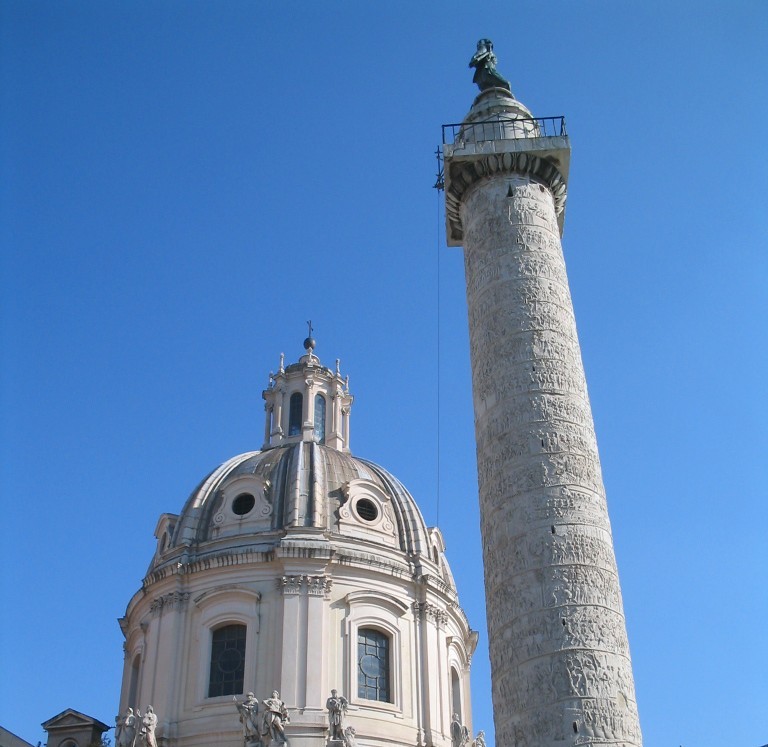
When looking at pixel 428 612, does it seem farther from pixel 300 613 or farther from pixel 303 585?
pixel 300 613

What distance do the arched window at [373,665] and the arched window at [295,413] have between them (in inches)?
426

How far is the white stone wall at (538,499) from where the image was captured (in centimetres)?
1365

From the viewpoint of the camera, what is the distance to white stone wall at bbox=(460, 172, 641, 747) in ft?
44.8

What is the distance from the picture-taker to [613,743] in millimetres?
A: 13180

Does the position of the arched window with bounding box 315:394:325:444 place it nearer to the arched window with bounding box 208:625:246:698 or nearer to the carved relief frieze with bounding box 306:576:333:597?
the carved relief frieze with bounding box 306:576:333:597

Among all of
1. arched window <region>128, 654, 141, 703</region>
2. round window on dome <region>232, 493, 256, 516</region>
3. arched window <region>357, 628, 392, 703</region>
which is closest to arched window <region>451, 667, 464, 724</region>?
arched window <region>357, 628, 392, 703</region>

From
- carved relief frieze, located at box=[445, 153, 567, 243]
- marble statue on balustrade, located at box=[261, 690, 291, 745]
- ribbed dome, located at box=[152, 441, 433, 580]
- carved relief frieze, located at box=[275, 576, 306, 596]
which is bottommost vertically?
marble statue on balustrade, located at box=[261, 690, 291, 745]

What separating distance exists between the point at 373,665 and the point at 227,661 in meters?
4.71

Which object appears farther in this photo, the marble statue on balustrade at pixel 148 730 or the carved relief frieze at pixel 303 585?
the carved relief frieze at pixel 303 585

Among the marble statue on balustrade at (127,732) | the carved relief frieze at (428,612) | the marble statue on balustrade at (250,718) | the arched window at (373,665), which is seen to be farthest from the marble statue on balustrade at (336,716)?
the carved relief frieze at (428,612)

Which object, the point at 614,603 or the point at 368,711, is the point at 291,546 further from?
the point at 614,603

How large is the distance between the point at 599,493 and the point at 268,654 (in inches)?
688

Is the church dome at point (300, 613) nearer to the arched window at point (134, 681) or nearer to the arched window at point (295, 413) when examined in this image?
the arched window at point (134, 681)

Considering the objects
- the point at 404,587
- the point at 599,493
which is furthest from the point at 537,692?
the point at 404,587
